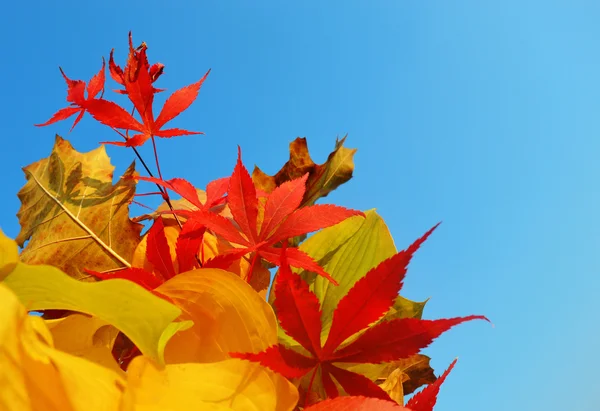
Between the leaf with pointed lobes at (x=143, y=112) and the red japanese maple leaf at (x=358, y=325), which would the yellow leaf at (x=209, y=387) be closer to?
the red japanese maple leaf at (x=358, y=325)

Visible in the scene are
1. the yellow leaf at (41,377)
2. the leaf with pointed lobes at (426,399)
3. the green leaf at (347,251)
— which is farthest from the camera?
the green leaf at (347,251)

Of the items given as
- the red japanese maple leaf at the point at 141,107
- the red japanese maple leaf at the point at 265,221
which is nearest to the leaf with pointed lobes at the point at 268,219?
the red japanese maple leaf at the point at 265,221

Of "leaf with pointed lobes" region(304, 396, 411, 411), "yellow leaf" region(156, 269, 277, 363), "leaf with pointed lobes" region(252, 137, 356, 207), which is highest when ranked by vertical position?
"leaf with pointed lobes" region(252, 137, 356, 207)

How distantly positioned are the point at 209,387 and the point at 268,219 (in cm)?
17

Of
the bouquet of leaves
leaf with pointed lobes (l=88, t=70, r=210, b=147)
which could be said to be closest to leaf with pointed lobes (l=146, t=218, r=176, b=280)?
the bouquet of leaves

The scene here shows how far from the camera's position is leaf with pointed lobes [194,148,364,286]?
0.37 m

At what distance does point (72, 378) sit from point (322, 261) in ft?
0.86

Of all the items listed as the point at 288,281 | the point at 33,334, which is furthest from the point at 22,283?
the point at 288,281

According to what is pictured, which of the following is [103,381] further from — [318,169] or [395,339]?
[318,169]

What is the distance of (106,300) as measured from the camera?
0.70 ft

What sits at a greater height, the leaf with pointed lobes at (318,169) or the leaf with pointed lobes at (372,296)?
the leaf with pointed lobes at (318,169)

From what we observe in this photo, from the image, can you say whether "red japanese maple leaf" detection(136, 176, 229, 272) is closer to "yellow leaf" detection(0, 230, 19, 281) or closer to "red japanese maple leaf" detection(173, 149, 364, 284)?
"red japanese maple leaf" detection(173, 149, 364, 284)

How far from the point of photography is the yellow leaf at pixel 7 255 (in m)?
0.21

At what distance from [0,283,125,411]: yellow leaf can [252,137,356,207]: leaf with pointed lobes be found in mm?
316
